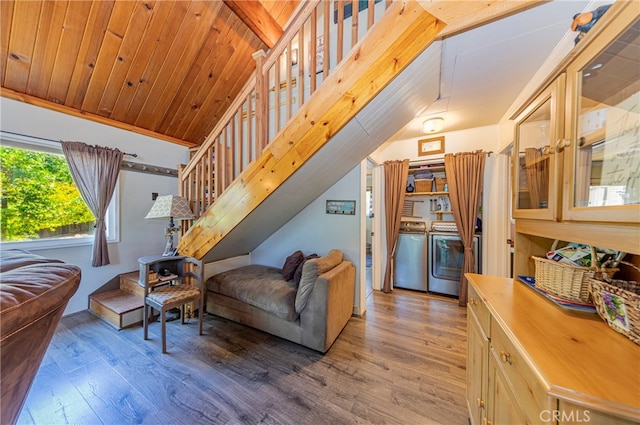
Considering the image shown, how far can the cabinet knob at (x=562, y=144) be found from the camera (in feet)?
2.85

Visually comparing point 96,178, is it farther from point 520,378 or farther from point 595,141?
point 595,141

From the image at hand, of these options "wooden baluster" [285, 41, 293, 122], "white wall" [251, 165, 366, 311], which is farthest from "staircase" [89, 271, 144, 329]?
"wooden baluster" [285, 41, 293, 122]

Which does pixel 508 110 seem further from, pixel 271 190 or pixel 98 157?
pixel 98 157

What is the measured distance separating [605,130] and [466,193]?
2317mm

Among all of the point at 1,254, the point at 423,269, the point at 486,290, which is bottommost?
the point at 423,269

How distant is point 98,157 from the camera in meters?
2.73

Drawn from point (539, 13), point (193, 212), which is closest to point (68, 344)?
point (193, 212)

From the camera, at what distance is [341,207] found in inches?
108

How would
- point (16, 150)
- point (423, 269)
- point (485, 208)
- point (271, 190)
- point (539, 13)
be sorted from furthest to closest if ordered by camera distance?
point (423, 269) → point (485, 208) → point (16, 150) → point (271, 190) → point (539, 13)

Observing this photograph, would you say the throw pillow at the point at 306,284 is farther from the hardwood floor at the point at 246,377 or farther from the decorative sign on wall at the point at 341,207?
the decorative sign on wall at the point at 341,207

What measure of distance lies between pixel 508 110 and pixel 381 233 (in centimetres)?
216

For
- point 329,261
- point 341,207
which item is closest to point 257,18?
point 341,207

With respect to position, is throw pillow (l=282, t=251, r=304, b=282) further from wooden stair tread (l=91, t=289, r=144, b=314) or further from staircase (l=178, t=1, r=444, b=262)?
wooden stair tread (l=91, t=289, r=144, b=314)

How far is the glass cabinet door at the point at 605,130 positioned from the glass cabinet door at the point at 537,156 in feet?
0.23
